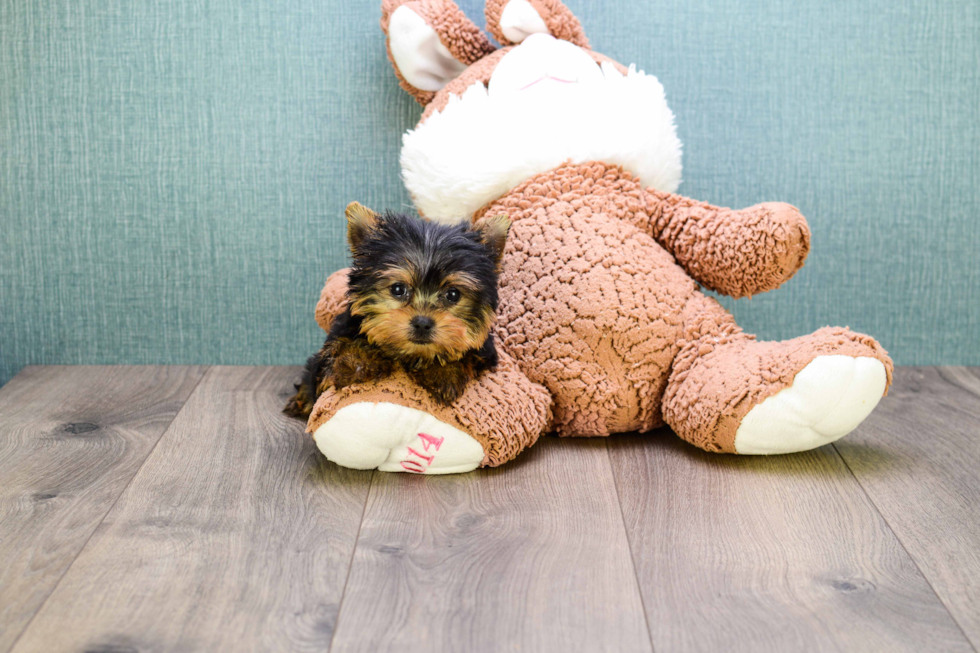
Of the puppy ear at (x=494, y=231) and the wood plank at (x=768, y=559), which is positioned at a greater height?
the puppy ear at (x=494, y=231)

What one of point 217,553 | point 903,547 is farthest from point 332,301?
point 903,547

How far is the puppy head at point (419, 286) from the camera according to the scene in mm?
1269

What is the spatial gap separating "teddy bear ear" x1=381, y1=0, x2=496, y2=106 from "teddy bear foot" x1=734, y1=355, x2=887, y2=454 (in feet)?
2.80

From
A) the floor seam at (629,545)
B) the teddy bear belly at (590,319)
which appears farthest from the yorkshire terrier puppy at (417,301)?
the floor seam at (629,545)

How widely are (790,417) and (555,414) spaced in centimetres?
39

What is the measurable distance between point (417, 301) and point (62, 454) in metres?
0.69

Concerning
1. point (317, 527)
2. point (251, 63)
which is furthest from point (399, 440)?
point (251, 63)

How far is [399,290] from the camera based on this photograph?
4.22 feet

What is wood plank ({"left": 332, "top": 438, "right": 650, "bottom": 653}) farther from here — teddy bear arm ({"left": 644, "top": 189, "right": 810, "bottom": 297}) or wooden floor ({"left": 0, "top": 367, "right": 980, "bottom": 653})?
teddy bear arm ({"left": 644, "top": 189, "right": 810, "bottom": 297})

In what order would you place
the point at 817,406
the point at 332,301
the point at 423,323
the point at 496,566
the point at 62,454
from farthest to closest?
the point at 332,301, the point at 62,454, the point at 817,406, the point at 423,323, the point at 496,566

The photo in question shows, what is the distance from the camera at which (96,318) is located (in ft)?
6.38

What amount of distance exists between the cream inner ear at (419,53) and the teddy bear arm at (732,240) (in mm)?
466

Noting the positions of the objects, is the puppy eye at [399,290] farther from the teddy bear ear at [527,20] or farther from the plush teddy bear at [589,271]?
the teddy bear ear at [527,20]

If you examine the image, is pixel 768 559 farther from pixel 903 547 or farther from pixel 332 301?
pixel 332 301
